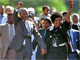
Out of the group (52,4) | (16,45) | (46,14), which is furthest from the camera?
(52,4)

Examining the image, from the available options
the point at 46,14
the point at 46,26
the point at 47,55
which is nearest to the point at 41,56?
the point at 47,55

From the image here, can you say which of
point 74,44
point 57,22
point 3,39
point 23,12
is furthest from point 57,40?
point 3,39

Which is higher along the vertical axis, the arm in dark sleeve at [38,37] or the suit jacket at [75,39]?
the arm in dark sleeve at [38,37]

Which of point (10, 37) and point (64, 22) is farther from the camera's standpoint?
point (10, 37)

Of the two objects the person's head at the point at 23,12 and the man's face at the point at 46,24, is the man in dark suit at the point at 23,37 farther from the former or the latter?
the man's face at the point at 46,24

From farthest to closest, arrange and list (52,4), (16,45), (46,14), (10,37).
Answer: (52,4)
(46,14)
(10,37)
(16,45)

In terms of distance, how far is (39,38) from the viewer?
816cm

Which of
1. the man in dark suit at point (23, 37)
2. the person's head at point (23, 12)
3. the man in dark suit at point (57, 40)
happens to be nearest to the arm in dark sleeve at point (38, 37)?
the man in dark suit at point (23, 37)

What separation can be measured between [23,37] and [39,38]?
391 millimetres

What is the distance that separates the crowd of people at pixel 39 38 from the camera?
26.5 ft

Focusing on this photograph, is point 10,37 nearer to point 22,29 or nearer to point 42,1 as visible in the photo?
point 22,29

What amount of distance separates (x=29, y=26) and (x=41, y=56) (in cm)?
92

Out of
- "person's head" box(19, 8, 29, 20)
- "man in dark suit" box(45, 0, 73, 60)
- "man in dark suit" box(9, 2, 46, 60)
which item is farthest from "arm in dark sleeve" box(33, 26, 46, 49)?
"person's head" box(19, 8, 29, 20)

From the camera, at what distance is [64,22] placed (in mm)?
8164
